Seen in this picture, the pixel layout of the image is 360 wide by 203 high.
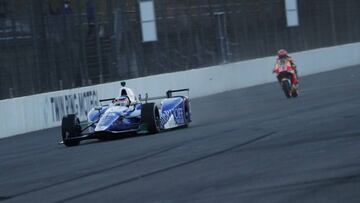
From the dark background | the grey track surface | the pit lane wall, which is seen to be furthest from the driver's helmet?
the dark background

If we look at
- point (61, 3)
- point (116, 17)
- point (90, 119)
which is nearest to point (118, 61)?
point (116, 17)

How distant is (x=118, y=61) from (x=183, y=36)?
4790mm

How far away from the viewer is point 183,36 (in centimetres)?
3697

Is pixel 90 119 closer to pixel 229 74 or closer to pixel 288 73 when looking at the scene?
pixel 288 73

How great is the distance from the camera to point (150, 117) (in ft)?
62.7

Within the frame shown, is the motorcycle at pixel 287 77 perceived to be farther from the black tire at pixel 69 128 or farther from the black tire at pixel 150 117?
the black tire at pixel 69 128

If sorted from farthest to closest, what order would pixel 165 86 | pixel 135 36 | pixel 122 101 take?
pixel 135 36 < pixel 165 86 < pixel 122 101

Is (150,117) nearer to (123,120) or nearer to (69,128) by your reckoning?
(123,120)

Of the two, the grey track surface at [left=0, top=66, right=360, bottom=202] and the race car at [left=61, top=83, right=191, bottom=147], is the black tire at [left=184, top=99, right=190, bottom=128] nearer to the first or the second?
the grey track surface at [left=0, top=66, right=360, bottom=202]

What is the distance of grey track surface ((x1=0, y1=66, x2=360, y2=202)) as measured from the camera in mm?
10766

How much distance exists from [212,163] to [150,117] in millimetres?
5769

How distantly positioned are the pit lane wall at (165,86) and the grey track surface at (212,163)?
2394 millimetres

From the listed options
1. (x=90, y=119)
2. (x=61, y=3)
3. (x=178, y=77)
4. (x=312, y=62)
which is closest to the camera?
(x=90, y=119)

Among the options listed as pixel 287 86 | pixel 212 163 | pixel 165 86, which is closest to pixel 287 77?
pixel 287 86
